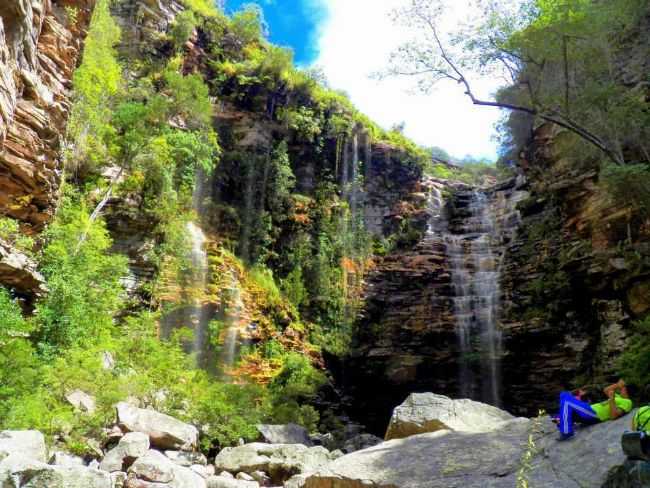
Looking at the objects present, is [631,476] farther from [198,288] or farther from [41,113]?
[198,288]

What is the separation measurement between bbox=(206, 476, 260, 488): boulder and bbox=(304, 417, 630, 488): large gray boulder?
6.99 ft

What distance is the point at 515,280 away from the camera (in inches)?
727

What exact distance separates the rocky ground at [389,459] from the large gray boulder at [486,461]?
0.01 m

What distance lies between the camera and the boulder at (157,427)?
9320 mm

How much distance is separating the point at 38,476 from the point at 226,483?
357 cm

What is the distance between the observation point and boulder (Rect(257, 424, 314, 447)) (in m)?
11.3

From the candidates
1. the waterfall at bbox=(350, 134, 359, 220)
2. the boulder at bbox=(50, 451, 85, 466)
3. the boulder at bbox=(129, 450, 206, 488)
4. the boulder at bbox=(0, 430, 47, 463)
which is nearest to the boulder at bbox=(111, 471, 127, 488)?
the boulder at bbox=(129, 450, 206, 488)

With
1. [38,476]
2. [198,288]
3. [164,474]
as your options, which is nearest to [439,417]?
[164,474]

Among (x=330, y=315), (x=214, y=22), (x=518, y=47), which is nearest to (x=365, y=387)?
(x=330, y=315)

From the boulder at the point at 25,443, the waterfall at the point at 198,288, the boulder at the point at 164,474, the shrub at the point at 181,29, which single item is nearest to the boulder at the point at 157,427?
the boulder at the point at 164,474

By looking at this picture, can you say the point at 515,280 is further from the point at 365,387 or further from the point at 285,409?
the point at 285,409

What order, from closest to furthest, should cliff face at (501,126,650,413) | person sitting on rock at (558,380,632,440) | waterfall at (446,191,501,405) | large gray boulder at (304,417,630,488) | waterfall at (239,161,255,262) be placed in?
large gray boulder at (304,417,630,488) < person sitting on rock at (558,380,632,440) < cliff face at (501,126,650,413) < waterfall at (446,191,501,405) < waterfall at (239,161,255,262)

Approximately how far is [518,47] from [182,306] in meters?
11.7

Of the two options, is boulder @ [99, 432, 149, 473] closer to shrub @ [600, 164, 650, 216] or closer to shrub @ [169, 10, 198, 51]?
shrub @ [600, 164, 650, 216]
